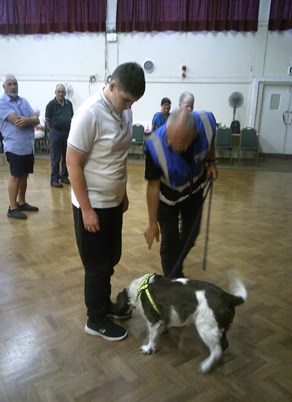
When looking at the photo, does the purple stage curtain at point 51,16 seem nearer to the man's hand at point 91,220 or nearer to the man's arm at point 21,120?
the man's arm at point 21,120

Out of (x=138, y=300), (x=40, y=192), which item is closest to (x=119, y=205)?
(x=138, y=300)

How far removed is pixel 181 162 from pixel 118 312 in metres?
0.97

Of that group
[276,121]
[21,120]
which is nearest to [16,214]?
[21,120]

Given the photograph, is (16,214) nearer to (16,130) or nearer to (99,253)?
(16,130)

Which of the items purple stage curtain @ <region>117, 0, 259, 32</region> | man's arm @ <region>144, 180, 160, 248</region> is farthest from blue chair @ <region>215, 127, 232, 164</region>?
man's arm @ <region>144, 180, 160, 248</region>

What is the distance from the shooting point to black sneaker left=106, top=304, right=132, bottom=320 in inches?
77.1

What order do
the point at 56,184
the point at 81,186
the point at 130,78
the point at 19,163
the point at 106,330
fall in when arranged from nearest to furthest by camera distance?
the point at 130,78, the point at 81,186, the point at 106,330, the point at 19,163, the point at 56,184

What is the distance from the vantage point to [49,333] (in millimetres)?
1924

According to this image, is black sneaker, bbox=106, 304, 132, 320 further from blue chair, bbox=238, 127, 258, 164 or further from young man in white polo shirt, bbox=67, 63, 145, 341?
blue chair, bbox=238, 127, 258, 164

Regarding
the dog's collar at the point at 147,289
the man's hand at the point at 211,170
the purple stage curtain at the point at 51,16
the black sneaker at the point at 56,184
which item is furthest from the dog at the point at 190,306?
the purple stage curtain at the point at 51,16

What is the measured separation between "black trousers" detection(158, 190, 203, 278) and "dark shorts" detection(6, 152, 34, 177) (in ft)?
7.32

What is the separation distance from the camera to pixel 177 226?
2.07 metres

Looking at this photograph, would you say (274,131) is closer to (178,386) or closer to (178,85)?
(178,85)

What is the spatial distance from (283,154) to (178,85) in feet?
11.0
